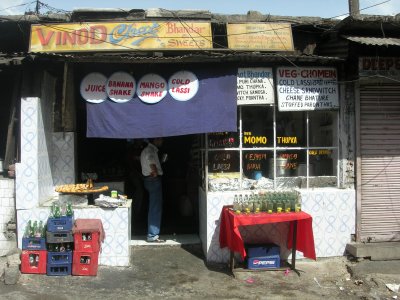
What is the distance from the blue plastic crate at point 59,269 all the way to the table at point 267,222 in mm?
2467

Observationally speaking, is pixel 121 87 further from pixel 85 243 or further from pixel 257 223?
pixel 257 223

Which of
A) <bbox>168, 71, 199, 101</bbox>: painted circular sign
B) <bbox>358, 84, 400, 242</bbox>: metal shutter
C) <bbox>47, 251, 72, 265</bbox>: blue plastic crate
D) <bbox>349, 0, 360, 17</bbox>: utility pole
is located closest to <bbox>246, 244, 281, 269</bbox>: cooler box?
<bbox>358, 84, 400, 242</bbox>: metal shutter

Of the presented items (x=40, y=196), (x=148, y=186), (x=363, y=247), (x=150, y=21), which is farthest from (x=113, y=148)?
(x=363, y=247)

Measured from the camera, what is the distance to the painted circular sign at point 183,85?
7.12m

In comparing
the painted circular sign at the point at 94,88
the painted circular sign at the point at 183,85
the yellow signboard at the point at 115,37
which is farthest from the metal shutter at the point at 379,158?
the painted circular sign at the point at 94,88

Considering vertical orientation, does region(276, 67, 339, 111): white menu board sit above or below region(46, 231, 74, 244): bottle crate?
above

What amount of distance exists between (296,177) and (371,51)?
2.54m

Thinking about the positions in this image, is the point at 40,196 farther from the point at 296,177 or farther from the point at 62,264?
the point at 296,177

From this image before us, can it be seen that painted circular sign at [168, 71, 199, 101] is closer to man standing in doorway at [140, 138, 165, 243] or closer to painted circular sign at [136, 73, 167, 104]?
painted circular sign at [136, 73, 167, 104]

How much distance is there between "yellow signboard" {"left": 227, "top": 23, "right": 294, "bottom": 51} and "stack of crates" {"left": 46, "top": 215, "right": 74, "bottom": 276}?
405cm

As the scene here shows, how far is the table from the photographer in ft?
21.3

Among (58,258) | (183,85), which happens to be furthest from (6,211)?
(183,85)

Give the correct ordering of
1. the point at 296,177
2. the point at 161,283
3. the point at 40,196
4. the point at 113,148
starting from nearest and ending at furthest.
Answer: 1. the point at 161,283
2. the point at 40,196
3. the point at 296,177
4. the point at 113,148

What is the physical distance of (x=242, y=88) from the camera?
7.30 metres
